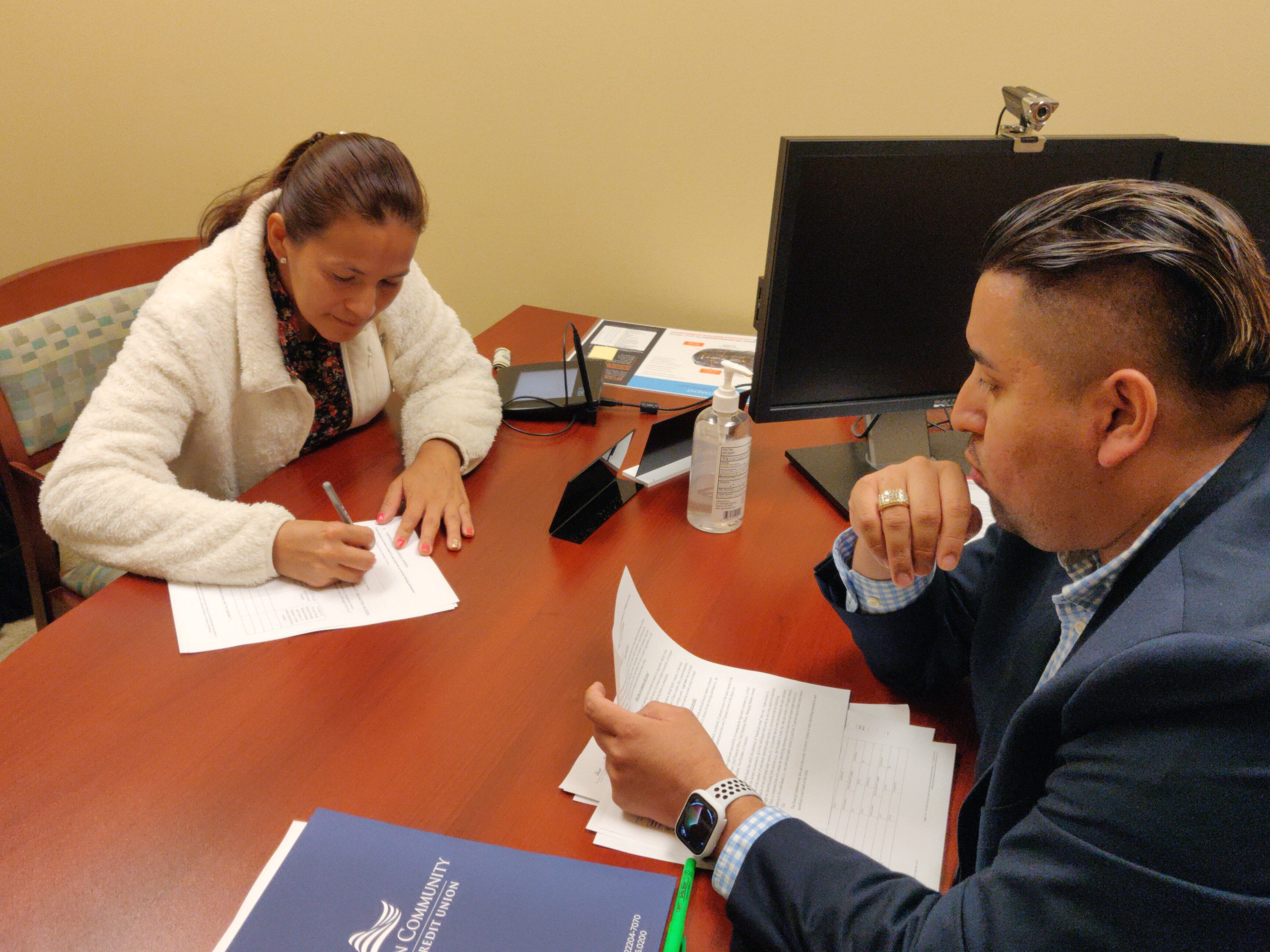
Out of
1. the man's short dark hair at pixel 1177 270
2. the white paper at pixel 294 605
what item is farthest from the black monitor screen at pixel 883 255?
the white paper at pixel 294 605

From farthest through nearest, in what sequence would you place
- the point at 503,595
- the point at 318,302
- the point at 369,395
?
the point at 369,395 < the point at 318,302 < the point at 503,595

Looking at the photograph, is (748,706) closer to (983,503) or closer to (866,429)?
(983,503)

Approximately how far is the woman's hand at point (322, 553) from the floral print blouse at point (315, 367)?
39 cm

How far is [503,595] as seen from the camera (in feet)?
3.52

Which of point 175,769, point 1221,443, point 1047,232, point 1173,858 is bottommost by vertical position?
point 175,769

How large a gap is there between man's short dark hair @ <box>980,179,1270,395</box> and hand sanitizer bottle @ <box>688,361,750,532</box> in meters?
0.47

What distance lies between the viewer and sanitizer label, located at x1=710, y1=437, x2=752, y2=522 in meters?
1.17

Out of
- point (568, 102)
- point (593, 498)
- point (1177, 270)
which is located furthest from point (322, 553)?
point (568, 102)

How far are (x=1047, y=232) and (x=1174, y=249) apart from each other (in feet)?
0.32

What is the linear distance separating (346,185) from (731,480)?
0.68 metres

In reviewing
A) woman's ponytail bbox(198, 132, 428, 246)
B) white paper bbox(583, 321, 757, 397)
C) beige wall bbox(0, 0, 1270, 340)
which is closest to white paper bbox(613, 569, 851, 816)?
woman's ponytail bbox(198, 132, 428, 246)

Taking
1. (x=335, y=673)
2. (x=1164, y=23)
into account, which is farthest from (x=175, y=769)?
(x=1164, y=23)

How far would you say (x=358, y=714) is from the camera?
87 cm

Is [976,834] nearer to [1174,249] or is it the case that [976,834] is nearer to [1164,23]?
[1174,249]
